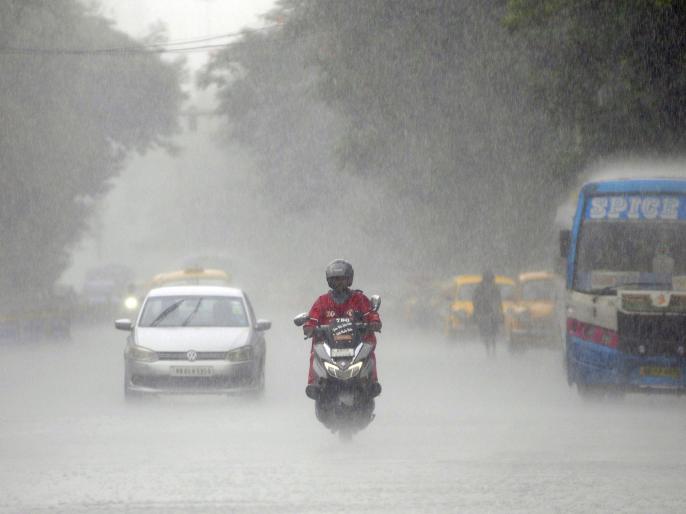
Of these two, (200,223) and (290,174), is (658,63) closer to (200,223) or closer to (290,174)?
(290,174)

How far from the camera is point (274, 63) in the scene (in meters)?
64.4

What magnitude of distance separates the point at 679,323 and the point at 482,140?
860 inches

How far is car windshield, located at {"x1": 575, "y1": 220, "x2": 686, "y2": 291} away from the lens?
19719 mm

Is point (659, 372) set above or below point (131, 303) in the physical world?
below

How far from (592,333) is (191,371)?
4912 millimetres

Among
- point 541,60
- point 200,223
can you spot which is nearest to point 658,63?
point 541,60

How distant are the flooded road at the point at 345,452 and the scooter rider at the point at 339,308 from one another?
2.07 feet

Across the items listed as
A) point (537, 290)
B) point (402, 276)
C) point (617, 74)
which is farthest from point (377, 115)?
point (402, 276)

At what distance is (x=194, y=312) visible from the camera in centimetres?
2092

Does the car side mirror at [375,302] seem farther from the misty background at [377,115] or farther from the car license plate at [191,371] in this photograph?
the misty background at [377,115]

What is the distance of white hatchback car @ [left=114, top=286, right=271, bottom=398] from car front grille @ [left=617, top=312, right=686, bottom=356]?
458cm

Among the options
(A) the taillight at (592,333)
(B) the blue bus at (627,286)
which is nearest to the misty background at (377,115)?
(B) the blue bus at (627,286)

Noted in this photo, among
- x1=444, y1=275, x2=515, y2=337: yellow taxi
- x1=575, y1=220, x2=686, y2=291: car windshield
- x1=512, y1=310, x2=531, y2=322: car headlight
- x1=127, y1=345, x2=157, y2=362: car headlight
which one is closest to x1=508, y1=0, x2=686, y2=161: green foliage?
x1=512, y1=310, x2=531, y2=322: car headlight

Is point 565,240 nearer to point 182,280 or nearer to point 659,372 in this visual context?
point 659,372
